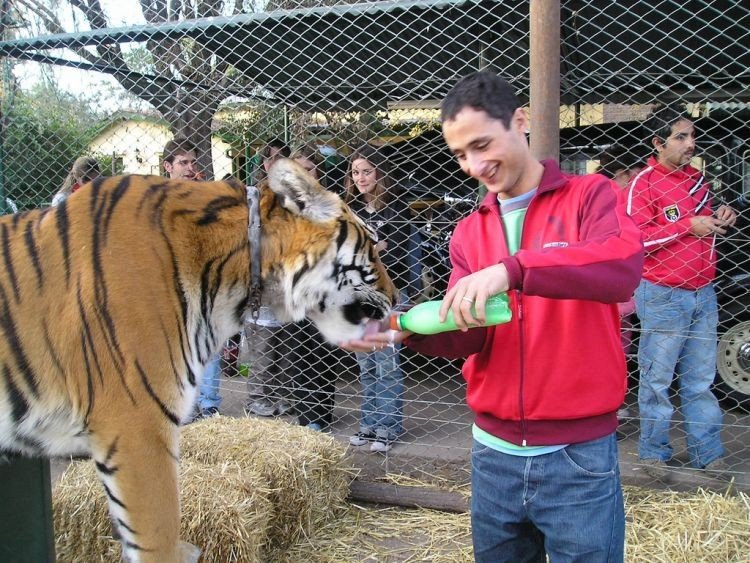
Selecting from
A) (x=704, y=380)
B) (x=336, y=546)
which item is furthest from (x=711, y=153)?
(x=336, y=546)

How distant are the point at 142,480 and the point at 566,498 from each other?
53.3 inches

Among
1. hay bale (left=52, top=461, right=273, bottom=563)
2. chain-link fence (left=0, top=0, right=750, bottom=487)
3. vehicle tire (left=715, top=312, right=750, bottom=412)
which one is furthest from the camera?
vehicle tire (left=715, top=312, right=750, bottom=412)

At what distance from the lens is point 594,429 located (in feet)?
6.10

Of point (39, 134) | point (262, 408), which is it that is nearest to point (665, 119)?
point (262, 408)

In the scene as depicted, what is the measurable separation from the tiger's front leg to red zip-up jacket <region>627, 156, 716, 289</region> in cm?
321

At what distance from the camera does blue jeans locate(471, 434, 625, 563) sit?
6.00 ft

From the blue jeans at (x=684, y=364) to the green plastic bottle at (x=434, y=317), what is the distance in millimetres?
2775

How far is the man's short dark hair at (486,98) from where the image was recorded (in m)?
1.81

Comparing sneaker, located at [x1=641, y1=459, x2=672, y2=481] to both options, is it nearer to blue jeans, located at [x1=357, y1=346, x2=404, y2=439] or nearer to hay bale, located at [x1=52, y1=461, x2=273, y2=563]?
blue jeans, located at [x1=357, y1=346, x2=404, y2=439]

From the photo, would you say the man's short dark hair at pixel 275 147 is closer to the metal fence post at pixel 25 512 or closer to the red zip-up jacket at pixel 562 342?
the metal fence post at pixel 25 512

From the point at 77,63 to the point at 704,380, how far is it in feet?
16.4

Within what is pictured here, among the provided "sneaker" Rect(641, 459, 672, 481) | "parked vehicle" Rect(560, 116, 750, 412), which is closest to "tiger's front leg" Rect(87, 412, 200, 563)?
"sneaker" Rect(641, 459, 672, 481)

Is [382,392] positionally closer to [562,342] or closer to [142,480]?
[142,480]

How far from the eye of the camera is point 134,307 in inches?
89.9
